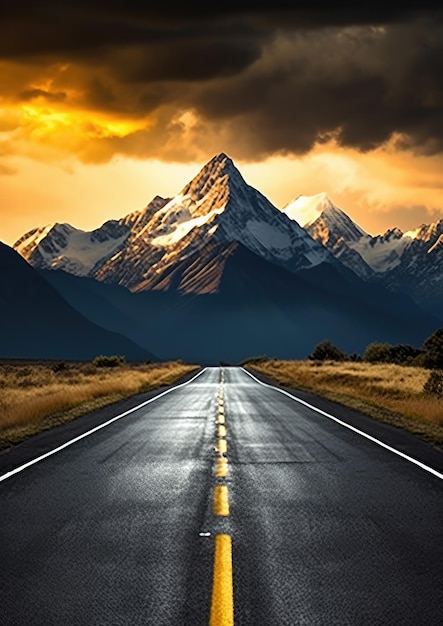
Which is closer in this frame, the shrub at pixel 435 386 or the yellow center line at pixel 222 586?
the yellow center line at pixel 222 586

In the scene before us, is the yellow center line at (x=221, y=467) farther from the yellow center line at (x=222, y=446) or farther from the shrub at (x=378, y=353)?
the shrub at (x=378, y=353)

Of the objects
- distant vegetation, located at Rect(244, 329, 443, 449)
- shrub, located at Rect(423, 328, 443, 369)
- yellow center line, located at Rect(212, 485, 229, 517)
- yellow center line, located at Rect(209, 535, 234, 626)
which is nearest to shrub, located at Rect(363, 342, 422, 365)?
shrub, located at Rect(423, 328, 443, 369)

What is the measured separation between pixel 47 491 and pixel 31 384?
128 ft

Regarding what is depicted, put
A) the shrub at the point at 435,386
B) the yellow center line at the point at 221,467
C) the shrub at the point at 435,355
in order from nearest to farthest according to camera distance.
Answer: the yellow center line at the point at 221,467 < the shrub at the point at 435,386 < the shrub at the point at 435,355

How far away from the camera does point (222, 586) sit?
6758 mm

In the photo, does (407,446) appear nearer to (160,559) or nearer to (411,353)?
(160,559)

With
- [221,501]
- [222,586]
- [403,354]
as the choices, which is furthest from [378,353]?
[222,586]

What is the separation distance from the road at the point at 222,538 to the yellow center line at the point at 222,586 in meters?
0.02

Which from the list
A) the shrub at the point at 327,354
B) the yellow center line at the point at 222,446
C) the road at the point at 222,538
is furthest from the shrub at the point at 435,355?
the road at the point at 222,538

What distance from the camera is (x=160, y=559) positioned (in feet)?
25.2

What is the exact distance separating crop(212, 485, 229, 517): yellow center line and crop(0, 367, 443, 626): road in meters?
0.02

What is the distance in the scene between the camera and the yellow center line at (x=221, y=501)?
9859mm

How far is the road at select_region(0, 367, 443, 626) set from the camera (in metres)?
6.26

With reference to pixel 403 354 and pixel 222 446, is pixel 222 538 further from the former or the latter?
pixel 403 354
